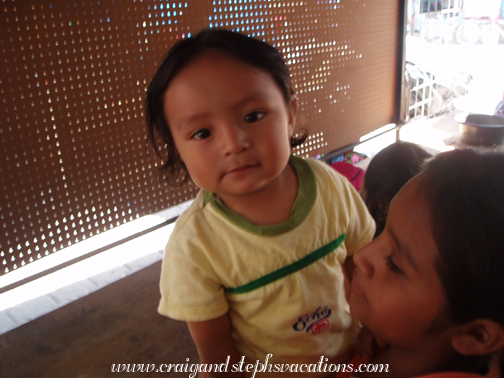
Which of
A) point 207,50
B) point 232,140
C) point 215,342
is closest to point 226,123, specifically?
point 232,140

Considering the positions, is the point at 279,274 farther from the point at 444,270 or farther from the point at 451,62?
the point at 451,62

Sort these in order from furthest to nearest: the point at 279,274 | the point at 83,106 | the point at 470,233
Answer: the point at 83,106
the point at 279,274
the point at 470,233

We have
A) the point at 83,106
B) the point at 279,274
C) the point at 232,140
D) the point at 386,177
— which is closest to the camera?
the point at 232,140

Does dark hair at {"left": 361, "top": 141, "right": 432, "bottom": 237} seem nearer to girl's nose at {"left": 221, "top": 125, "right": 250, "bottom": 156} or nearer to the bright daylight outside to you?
girl's nose at {"left": 221, "top": 125, "right": 250, "bottom": 156}

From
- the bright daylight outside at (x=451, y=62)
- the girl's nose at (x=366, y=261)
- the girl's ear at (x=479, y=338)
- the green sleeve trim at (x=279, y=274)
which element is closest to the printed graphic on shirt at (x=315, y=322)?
the green sleeve trim at (x=279, y=274)

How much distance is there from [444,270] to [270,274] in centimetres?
39

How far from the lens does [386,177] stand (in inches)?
62.4

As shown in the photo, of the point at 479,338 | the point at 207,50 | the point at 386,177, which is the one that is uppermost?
the point at 207,50

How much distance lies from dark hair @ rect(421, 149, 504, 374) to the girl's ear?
0.5 inches

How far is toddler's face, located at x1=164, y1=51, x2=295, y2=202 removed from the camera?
799mm

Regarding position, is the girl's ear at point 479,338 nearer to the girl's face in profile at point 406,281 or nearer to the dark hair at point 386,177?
the girl's face in profile at point 406,281

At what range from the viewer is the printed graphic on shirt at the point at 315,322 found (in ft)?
3.03

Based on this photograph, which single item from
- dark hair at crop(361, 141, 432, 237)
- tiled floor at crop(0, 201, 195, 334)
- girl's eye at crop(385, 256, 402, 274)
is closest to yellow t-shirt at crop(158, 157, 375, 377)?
girl's eye at crop(385, 256, 402, 274)

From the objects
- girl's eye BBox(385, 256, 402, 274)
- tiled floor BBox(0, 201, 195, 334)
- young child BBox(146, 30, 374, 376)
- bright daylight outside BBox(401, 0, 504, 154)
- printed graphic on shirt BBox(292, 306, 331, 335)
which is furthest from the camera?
bright daylight outside BBox(401, 0, 504, 154)
